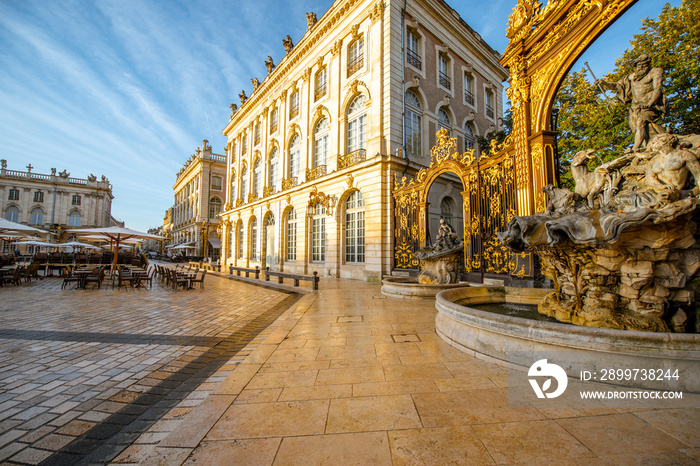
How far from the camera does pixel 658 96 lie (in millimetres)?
4379

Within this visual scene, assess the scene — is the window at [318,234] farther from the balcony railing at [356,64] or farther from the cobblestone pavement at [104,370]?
the cobblestone pavement at [104,370]

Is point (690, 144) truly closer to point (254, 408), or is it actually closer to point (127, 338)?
point (254, 408)

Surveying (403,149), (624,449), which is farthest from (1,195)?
(624,449)

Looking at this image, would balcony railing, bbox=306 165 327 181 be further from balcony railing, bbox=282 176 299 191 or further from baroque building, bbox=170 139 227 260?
baroque building, bbox=170 139 227 260

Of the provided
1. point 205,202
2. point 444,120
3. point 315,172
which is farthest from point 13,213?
point 444,120

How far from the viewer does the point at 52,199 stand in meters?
43.5

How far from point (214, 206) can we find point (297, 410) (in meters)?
43.0

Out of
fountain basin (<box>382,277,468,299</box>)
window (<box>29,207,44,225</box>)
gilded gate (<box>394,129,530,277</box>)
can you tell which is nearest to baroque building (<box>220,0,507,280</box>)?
gilded gate (<box>394,129,530,277</box>)

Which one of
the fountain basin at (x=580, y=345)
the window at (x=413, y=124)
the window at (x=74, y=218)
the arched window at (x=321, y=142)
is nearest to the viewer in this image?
the fountain basin at (x=580, y=345)

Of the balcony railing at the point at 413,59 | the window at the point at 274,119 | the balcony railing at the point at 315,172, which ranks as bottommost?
the balcony railing at the point at 315,172

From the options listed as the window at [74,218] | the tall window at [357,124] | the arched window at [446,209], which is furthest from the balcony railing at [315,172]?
the window at [74,218]

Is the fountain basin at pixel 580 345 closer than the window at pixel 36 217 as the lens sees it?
Yes

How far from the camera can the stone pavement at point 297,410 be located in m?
1.75

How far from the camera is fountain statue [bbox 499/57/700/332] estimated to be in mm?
2916
